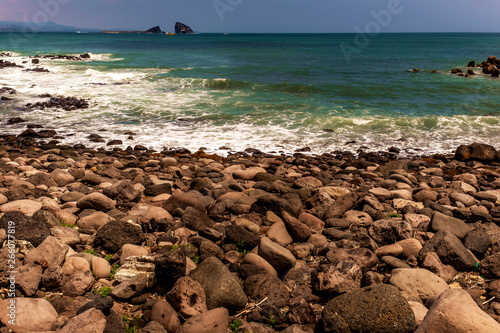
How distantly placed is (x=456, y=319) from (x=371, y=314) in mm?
692

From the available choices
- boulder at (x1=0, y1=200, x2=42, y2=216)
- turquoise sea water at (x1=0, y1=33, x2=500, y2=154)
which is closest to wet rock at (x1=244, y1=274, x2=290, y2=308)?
→ boulder at (x1=0, y1=200, x2=42, y2=216)

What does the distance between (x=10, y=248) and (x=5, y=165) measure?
5182 millimetres

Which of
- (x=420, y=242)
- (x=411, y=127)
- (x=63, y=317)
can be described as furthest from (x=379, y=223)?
(x=411, y=127)

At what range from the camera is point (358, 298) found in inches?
139

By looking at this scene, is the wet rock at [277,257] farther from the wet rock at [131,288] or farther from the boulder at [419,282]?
the wet rock at [131,288]

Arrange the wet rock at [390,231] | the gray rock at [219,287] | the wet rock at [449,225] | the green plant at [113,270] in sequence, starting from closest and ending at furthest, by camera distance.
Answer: the gray rock at [219,287], the green plant at [113,270], the wet rock at [390,231], the wet rock at [449,225]

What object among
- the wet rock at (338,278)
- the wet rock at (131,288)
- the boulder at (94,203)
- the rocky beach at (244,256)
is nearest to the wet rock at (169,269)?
the rocky beach at (244,256)

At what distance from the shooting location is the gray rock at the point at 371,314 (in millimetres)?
3334

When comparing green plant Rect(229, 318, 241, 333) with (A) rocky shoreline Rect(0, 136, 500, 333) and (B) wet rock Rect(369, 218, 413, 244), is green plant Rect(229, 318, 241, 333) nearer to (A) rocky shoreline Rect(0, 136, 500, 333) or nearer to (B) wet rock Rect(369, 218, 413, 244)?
(A) rocky shoreline Rect(0, 136, 500, 333)

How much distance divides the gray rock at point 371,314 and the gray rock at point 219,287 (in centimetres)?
87

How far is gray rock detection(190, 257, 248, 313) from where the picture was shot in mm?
3760

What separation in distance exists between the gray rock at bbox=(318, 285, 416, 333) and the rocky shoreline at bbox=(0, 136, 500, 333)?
0.01 meters

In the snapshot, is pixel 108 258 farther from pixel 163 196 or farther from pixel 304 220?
pixel 304 220

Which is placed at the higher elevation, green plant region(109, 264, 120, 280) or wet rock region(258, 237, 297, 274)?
wet rock region(258, 237, 297, 274)
